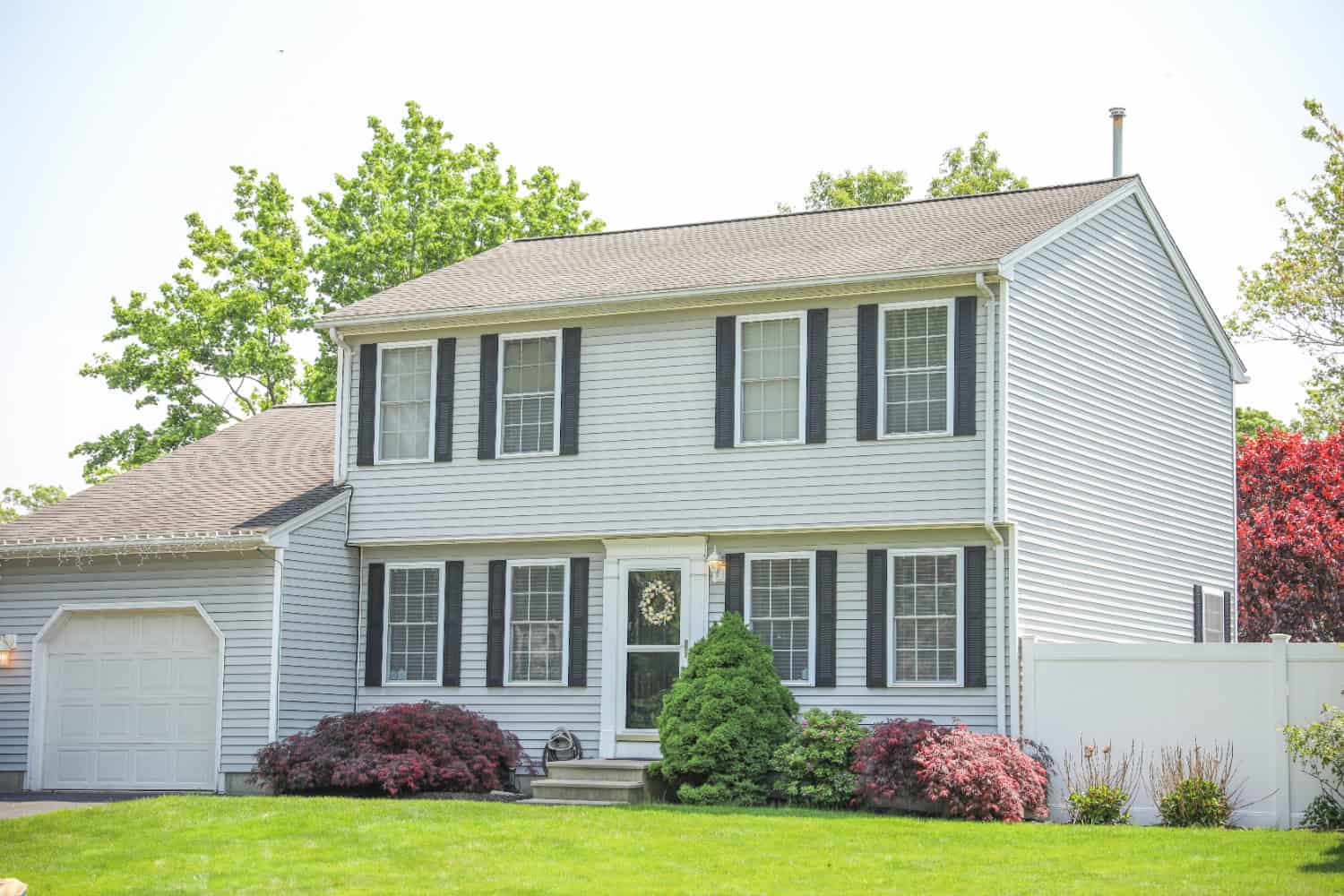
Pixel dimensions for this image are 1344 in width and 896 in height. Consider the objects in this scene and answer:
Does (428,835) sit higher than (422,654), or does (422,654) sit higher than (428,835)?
(422,654)

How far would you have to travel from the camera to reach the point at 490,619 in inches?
823

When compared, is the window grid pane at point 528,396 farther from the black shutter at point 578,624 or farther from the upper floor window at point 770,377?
the upper floor window at point 770,377

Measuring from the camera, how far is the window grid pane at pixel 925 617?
60.6 ft

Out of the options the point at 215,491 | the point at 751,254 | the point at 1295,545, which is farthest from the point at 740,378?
the point at 1295,545

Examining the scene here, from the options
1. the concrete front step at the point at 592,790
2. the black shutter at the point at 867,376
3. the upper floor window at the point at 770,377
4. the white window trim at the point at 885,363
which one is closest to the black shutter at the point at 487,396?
the upper floor window at the point at 770,377

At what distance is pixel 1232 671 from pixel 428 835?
26.4 ft

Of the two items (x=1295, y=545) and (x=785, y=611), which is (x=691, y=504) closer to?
(x=785, y=611)

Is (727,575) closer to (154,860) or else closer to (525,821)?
(525,821)

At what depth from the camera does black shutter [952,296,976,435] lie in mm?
18344

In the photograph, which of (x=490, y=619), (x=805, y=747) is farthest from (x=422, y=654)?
(x=805, y=747)

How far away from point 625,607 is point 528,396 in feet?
9.33

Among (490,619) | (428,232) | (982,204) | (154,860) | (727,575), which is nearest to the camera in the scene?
(154,860)

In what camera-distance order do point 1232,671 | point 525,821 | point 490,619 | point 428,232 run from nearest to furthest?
1. point 525,821
2. point 1232,671
3. point 490,619
4. point 428,232

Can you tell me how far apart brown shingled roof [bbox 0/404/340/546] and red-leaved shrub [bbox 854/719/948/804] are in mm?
7553
